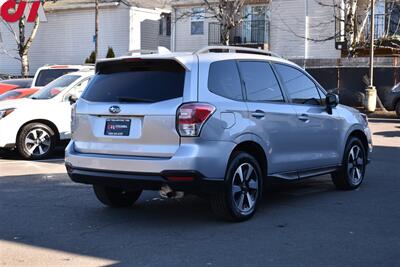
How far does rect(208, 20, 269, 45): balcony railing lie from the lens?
33.8 meters

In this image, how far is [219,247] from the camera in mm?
5750

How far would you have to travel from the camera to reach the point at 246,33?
34.5m

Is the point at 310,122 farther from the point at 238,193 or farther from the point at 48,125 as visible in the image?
A: the point at 48,125

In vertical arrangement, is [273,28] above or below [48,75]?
above

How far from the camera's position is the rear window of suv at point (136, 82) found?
6.37 metres

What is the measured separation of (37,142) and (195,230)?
6455 mm

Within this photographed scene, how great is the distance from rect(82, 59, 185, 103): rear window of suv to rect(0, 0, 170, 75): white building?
29.1 m

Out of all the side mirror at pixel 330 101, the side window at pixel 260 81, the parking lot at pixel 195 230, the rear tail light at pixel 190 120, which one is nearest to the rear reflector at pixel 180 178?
the rear tail light at pixel 190 120

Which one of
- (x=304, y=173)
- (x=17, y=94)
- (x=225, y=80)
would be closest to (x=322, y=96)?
(x=304, y=173)

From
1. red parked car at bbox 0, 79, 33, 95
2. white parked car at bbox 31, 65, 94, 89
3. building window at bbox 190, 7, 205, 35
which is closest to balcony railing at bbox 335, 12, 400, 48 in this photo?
building window at bbox 190, 7, 205, 35

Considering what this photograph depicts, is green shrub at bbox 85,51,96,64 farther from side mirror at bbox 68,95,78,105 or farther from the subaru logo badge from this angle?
the subaru logo badge

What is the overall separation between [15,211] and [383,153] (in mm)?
8341

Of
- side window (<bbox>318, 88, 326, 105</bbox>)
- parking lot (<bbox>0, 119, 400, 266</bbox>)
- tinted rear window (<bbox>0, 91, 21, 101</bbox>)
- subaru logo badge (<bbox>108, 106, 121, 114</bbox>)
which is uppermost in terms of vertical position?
side window (<bbox>318, 88, 326, 105</bbox>)

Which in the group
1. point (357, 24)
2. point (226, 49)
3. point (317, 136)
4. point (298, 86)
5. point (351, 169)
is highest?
point (357, 24)
